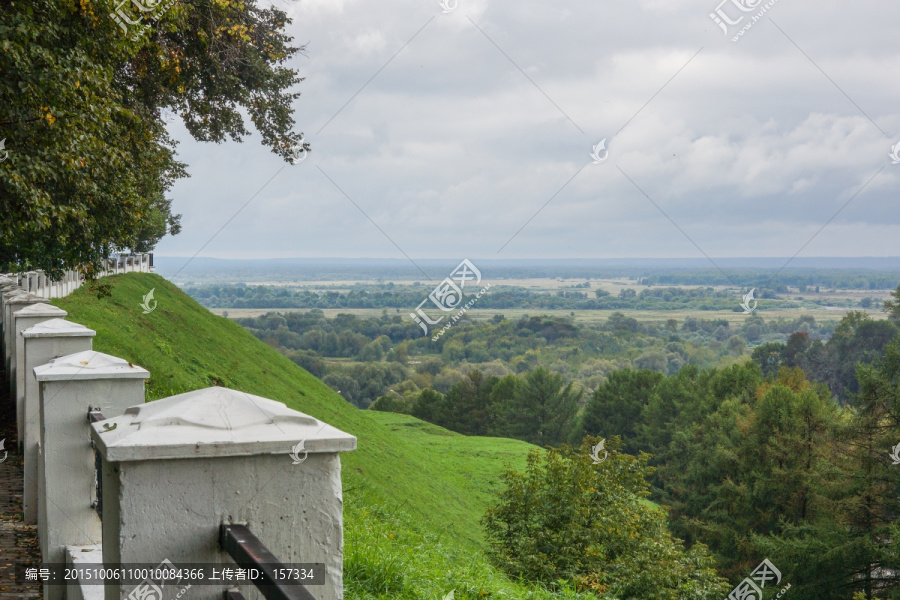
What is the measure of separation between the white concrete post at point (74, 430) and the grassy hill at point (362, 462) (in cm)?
209

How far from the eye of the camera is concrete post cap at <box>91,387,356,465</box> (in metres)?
2.12

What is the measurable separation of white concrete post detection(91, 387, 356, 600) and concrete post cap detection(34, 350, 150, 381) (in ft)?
7.40

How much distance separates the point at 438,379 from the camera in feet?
302

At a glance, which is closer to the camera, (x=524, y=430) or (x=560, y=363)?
(x=524, y=430)

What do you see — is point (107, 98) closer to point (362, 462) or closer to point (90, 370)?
point (90, 370)

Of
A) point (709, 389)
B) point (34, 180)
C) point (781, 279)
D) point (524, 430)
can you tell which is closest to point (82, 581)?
point (34, 180)

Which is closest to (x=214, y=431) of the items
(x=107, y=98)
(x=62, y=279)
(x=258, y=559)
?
(x=258, y=559)

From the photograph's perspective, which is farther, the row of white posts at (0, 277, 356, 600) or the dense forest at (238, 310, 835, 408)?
the dense forest at (238, 310, 835, 408)

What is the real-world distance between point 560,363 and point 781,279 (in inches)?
2212

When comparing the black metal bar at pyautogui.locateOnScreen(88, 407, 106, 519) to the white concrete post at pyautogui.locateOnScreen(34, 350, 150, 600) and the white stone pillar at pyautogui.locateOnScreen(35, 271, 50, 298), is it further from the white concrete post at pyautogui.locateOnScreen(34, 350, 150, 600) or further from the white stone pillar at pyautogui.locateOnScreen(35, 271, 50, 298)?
the white stone pillar at pyautogui.locateOnScreen(35, 271, 50, 298)

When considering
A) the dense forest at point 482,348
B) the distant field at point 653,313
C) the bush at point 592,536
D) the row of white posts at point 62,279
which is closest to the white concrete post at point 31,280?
the row of white posts at point 62,279

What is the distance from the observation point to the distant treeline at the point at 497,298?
104m

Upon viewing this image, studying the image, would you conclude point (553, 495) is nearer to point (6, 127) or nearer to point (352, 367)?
point (6, 127)

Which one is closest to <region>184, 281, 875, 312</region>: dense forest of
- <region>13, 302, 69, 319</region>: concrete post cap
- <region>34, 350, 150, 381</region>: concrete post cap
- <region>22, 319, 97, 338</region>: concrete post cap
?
<region>13, 302, 69, 319</region>: concrete post cap
